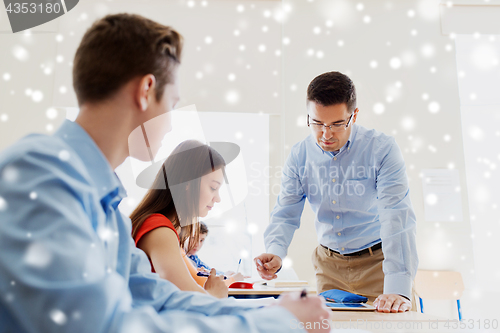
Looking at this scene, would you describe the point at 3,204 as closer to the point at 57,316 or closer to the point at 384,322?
the point at 57,316

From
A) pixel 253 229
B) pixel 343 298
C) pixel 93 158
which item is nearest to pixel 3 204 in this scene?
pixel 93 158

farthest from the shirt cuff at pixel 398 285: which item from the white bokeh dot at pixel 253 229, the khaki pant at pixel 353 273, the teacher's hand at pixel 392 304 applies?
the white bokeh dot at pixel 253 229

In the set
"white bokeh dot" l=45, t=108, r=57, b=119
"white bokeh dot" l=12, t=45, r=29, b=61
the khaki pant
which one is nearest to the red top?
the khaki pant

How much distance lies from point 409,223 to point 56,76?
3074mm

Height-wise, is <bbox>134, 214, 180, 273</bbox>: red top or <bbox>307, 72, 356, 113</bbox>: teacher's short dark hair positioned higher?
<bbox>307, 72, 356, 113</bbox>: teacher's short dark hair

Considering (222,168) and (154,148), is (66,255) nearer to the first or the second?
(154,148)

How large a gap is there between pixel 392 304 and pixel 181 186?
72cm

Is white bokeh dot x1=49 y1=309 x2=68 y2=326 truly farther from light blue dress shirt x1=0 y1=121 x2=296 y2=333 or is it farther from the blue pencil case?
the blue pencil case

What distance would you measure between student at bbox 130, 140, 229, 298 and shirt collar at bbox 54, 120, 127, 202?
39cm

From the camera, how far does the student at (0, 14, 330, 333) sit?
1.04 ft

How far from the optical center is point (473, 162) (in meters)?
2.99

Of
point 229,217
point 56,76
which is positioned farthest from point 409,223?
point 56,76

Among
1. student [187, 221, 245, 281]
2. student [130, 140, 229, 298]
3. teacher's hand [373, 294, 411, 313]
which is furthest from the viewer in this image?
student [187, 221, 245, 281]

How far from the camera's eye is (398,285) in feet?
3.70
